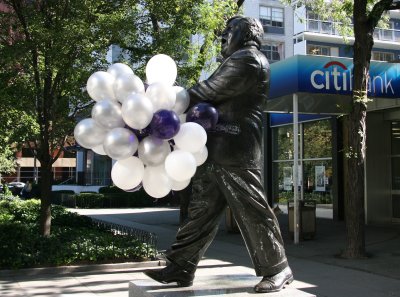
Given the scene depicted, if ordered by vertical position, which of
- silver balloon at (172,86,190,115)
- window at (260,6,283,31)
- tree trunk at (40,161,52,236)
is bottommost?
tree trunk at (40,161,52,236)

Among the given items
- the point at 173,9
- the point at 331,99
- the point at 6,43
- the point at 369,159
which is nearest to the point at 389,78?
A: the point at 331,99

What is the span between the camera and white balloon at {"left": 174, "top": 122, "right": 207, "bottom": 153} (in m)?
3.99

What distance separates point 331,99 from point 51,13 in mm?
8383

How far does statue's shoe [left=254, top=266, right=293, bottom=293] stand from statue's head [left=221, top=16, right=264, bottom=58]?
2.06 meters

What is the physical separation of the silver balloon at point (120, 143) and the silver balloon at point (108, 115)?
0.33 feet

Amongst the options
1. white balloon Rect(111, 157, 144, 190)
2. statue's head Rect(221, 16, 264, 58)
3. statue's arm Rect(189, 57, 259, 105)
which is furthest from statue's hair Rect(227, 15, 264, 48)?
white balloon Rect(111, 157, 144, 190)

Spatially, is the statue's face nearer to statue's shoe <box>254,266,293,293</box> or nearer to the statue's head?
the statue's head

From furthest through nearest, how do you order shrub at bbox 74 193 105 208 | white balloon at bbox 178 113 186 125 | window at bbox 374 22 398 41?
window at bbox 374 22 398 41, shrub at bbox 74 193 105 208, white balloon at bbox 178 113 186 125

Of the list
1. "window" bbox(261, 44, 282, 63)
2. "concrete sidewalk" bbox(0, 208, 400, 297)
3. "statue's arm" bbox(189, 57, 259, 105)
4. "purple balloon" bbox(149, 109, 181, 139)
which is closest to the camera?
"purple balloon" bbox(149, 109, 181, 139)

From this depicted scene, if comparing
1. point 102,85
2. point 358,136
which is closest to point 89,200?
point 358,136

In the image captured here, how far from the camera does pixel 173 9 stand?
10.7 m

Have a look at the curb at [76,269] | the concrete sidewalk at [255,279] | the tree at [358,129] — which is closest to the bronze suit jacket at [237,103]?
the concrete sidewalk at [255,279]

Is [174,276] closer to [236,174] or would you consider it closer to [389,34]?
[236,174]

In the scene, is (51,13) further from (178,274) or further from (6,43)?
(178,274)
